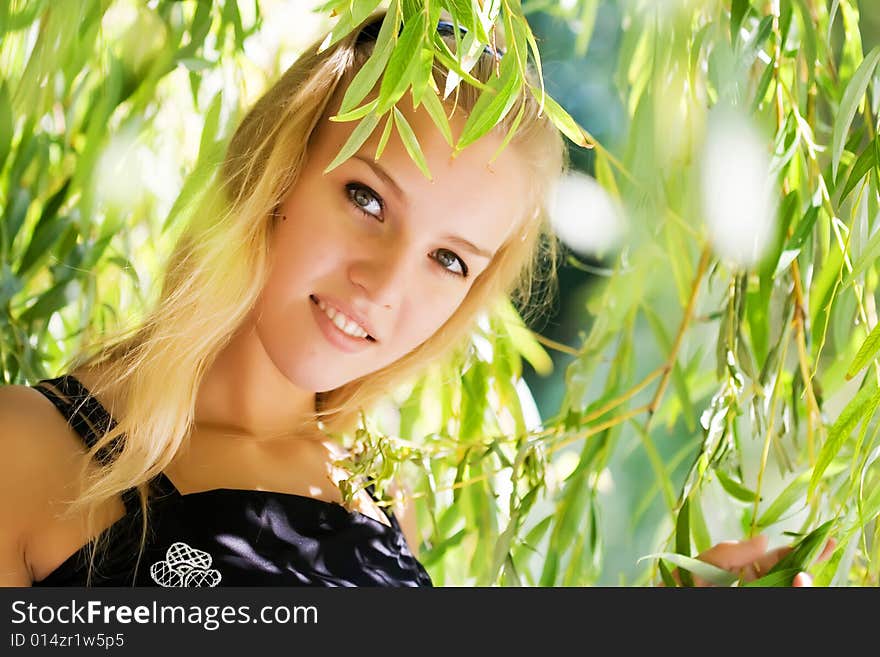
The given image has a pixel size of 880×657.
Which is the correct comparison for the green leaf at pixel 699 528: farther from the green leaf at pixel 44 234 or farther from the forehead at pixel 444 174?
the green leaf at pixel 44 234

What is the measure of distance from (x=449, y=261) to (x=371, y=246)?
83mm

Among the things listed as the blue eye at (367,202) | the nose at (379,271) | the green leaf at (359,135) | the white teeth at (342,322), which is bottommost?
the green leaf at (359,135)

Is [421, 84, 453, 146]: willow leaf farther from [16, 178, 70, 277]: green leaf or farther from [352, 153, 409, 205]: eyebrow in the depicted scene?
[16, 178, 70, 277]: green leaf

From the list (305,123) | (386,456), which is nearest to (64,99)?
(305,123)

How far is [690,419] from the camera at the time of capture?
1.06m

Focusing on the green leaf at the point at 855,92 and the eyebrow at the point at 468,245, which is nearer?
the green leaf at the point at 855,92

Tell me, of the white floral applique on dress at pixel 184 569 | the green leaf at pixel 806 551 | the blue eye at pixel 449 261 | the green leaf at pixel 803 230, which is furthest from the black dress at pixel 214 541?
the green leaf at pixel 803 230

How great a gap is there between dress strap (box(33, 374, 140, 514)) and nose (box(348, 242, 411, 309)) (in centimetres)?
24

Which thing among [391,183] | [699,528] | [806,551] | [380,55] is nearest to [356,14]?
[380,55]

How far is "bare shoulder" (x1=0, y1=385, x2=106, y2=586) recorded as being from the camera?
76 cm

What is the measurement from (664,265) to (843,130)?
53cm

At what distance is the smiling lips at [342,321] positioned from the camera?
841 mm

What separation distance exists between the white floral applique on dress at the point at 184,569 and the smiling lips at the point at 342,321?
0.71ft

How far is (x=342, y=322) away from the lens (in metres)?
0.84
